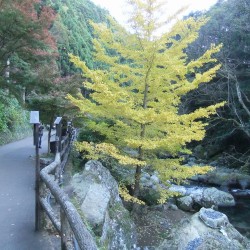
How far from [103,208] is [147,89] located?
407cm

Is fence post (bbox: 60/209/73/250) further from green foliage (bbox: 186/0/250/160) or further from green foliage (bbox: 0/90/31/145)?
green foliage (bbox: 186/0/250/160)

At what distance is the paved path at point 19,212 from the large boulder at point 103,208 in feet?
3.26

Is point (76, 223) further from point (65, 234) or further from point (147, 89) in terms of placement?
point (147, 89)

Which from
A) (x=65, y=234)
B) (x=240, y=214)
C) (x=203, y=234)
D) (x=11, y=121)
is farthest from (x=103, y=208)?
(x=11, y=121)

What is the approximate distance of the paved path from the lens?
423 cm

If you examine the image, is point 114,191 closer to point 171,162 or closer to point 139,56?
point 171,162

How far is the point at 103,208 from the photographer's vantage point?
5.72m

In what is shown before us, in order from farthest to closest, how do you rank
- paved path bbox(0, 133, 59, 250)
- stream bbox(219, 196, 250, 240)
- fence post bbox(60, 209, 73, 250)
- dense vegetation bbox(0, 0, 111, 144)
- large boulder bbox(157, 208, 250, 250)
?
dense vegetation bbox(0, 0, 111, 144) → stream bbox(219, 196, 250, 240) → large boulder bbox(157, 208, 250, 250) → paved path bbox(0, 133, 59, 250) → fence post bbox(60, 209, 73, 250)

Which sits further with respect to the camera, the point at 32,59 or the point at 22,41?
the point at 32,59

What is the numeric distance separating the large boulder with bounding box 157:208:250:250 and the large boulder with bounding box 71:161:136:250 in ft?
3.27

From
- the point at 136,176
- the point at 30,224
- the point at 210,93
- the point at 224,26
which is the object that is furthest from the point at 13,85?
the point at 224,26

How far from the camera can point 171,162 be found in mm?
8594

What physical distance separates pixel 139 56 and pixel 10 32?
17.9ft

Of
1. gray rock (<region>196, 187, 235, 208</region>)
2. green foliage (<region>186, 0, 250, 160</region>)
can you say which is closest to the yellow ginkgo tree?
gray rock (<region>196, 187, 235, 208</region>)
